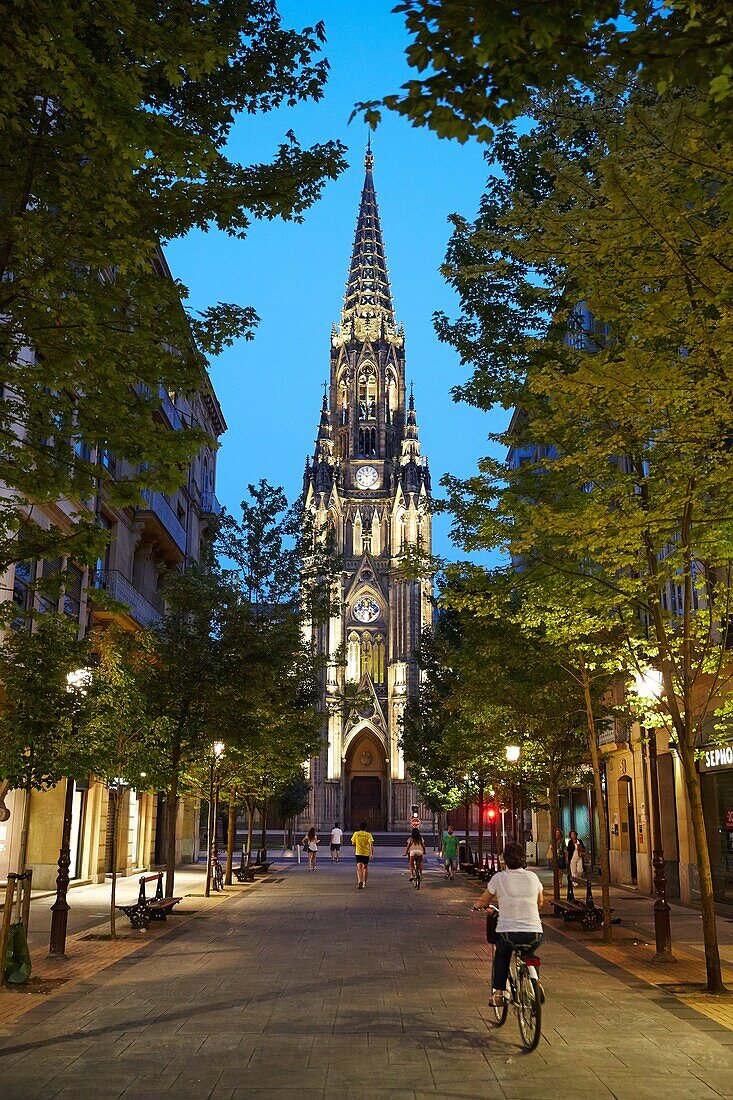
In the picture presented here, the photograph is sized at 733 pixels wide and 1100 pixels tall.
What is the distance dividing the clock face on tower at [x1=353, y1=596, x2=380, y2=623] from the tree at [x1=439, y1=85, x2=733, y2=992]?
7319cm

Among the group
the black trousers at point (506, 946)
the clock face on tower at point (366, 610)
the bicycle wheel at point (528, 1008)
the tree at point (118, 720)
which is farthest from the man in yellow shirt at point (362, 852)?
the clock face on tower at point (366, 610)

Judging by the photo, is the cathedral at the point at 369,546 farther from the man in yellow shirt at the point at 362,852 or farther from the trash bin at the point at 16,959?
the trash bin at the point at 16,959

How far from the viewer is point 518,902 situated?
31.4 feet

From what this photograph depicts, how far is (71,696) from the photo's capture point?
13766 millimetres

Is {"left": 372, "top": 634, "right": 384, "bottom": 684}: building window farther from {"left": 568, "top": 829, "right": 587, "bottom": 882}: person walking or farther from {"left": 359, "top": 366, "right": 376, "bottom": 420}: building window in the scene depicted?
{"left": 568, "top": 829, "right": 587, "bottom": 882}: person walking

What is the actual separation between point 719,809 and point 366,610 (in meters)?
68.8

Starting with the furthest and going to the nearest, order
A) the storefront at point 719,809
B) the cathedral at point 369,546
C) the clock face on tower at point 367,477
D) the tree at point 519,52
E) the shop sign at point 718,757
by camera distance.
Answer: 1. the clock face on tower at point 367,477
2. the cathedral at point 369,546
3. the storefront at point 719,809
4. the shop sign at point 718,757
5. the tree at point 519,52

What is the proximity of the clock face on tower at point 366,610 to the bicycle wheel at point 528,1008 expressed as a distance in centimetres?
8160

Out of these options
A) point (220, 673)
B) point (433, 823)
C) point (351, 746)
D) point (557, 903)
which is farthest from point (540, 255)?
point (351, 746)

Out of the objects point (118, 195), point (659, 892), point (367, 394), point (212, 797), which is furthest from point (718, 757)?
point (367, 394)

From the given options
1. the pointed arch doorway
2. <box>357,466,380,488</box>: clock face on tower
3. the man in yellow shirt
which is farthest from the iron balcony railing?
<box>357,466,380,488</box>: clock face on tower

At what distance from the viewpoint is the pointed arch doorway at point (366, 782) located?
86.4 m

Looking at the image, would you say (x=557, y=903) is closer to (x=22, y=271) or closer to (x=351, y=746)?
(x=22, y=271)

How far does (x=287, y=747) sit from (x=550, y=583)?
2041 cm
